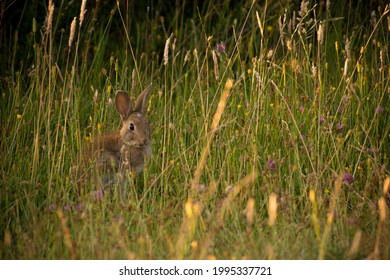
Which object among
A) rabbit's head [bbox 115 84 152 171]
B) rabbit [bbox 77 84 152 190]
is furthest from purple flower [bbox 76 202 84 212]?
rabbit's head [bbox 115 84 152 171]

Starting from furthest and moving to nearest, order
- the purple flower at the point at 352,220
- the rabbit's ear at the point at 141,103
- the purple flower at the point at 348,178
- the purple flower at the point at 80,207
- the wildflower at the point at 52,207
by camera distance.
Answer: the rabbit's ear at the point at 141,103, the purple flower at the point at 348,178, the wildflower at the point at 52,207, the purple flower at the point at 80,207, the purple flower at the point at 352,220

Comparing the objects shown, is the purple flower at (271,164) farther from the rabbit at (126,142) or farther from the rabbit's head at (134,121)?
the rabbit's head at (134,121)

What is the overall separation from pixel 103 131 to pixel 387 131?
2.13 metres

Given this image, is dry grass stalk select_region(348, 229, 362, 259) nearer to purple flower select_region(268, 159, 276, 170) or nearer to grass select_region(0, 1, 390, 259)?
grass select_region(0, 1, 390, 259)

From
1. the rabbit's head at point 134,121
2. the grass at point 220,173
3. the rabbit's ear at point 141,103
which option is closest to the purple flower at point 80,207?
the grass at point 220,173

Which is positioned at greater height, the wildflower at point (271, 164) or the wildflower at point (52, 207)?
the wildflower at point (271, 164)

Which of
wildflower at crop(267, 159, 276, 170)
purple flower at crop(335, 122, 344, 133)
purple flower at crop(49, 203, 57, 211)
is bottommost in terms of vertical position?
purple flower at crop(49, 203, 57, 211)

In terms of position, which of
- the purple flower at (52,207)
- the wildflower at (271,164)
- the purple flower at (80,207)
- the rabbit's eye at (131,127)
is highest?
the wildflower at (271,164)

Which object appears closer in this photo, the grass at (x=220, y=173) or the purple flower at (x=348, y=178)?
the grass at (x=220, y=173)

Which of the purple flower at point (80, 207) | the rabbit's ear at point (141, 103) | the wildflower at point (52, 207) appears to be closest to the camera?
the purple flower at point (80, 207)

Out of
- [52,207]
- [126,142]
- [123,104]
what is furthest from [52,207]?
[123,104]

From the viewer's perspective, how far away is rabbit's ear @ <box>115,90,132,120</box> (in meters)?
5.66

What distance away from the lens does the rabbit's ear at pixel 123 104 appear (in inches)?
223

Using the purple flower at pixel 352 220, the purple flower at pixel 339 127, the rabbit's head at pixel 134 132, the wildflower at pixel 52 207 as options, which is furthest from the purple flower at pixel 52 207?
the purple flower at pixel 339 127
